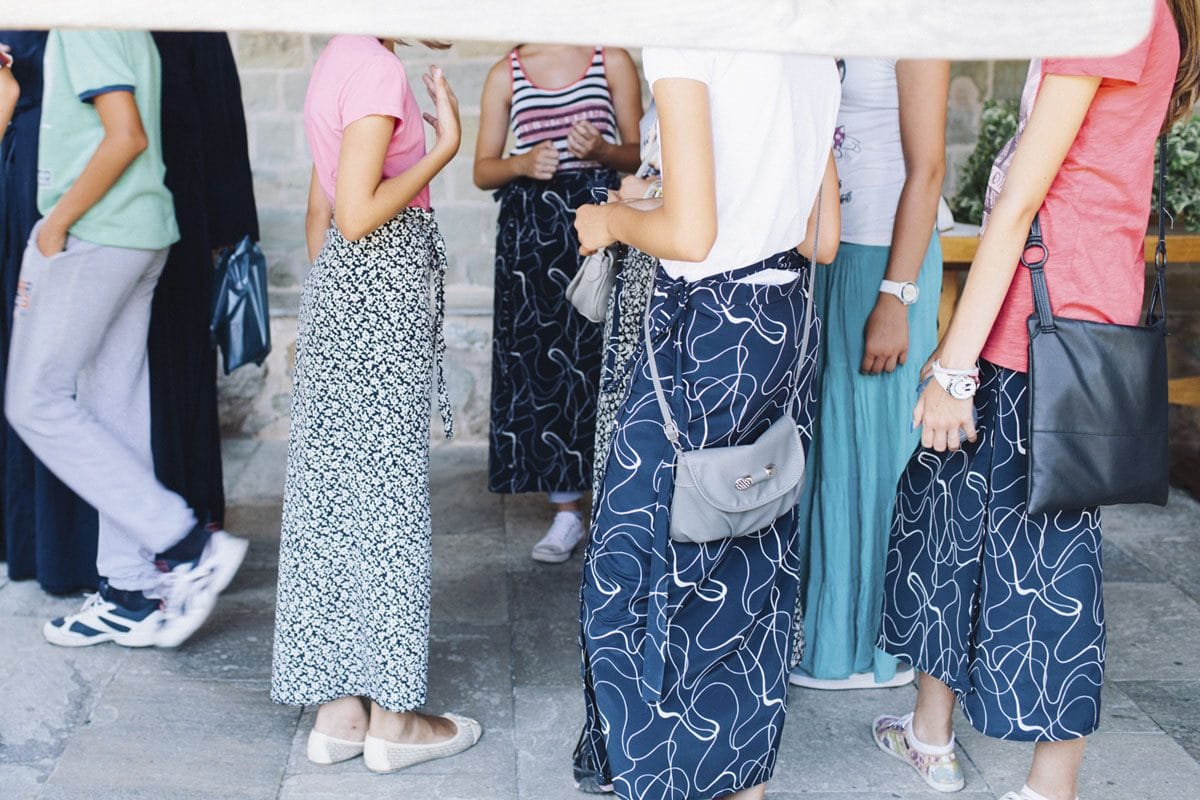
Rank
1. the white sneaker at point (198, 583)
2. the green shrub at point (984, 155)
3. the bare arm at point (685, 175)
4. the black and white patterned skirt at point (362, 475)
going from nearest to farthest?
the bare arm at point (685, 175), the black and white patterned skirt at point (362, 475), the white sneaker at point (198, 583), the green shrub at point (984, 155)

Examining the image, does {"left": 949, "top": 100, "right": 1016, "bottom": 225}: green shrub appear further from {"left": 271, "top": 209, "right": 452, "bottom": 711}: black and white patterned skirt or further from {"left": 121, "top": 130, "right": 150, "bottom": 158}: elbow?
{"left": 121, "top": 130, "right": 150, "bottom": 158}: elbow

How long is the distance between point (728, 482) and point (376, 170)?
95 cm

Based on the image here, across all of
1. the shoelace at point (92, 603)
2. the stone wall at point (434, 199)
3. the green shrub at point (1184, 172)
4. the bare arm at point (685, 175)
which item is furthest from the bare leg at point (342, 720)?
the green shrub at point (1184, 172)

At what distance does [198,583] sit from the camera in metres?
3.29

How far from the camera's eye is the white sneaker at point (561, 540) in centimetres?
417

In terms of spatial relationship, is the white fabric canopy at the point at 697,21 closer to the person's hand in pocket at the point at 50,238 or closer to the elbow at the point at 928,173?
the elbow at the point at 928,173

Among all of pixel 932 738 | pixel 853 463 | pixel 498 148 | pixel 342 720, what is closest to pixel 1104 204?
pixel 853 463

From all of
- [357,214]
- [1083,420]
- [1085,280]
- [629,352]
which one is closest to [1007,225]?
[1085,280]

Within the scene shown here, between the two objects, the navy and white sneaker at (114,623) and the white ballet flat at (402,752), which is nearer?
the white ballet flat at (402,752)

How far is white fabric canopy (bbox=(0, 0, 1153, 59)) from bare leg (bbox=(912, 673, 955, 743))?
2.15 metres

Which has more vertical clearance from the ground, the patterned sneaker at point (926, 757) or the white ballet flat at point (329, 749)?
the patterned sneaker at point (926, 757)

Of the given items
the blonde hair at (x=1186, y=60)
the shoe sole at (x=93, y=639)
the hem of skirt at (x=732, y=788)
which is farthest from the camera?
the shoe sole at (x=93, y=639)

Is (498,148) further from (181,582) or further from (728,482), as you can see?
(728,482)

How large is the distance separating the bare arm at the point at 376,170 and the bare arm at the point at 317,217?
0.46 ft
